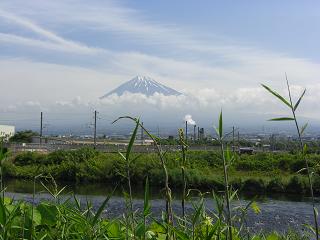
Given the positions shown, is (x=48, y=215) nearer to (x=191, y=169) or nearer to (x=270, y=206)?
(x=270, y=206)

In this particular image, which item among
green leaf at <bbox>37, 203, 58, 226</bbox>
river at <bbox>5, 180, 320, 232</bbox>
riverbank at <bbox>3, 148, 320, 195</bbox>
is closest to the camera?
→ green leaf at <bbox>37, 203, 58, 226</bbox>

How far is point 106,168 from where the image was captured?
90.5 feet

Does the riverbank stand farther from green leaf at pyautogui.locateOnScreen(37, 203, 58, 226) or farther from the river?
green leaf at pyautogui.locateOnScreen(37, 203, 58, 226)

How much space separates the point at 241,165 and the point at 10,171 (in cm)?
1371

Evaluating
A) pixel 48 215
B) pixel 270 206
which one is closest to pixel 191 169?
pixel 270 206

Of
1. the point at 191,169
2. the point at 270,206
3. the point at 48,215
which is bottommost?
the point at 270,206

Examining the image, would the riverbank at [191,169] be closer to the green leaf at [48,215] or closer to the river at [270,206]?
the river at [270,206]

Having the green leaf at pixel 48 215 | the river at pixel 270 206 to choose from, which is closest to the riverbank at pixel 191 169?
the river at pixel 270 206

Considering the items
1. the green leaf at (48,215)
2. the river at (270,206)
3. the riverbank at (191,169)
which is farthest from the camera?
the riverbank at (191,169)

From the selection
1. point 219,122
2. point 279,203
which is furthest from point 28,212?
point 279,203

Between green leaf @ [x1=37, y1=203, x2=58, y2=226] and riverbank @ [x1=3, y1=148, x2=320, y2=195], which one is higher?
green leaf @ [x1=37, y1=203, x2=58, y2=226]

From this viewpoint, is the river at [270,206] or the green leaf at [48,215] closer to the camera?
the green leaf at [48,215]

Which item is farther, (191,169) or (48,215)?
(191,169)

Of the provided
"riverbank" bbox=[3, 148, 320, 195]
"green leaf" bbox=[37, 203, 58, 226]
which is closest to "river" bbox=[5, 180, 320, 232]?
"riverbank" bbox=[3, 148, 320, 195]
